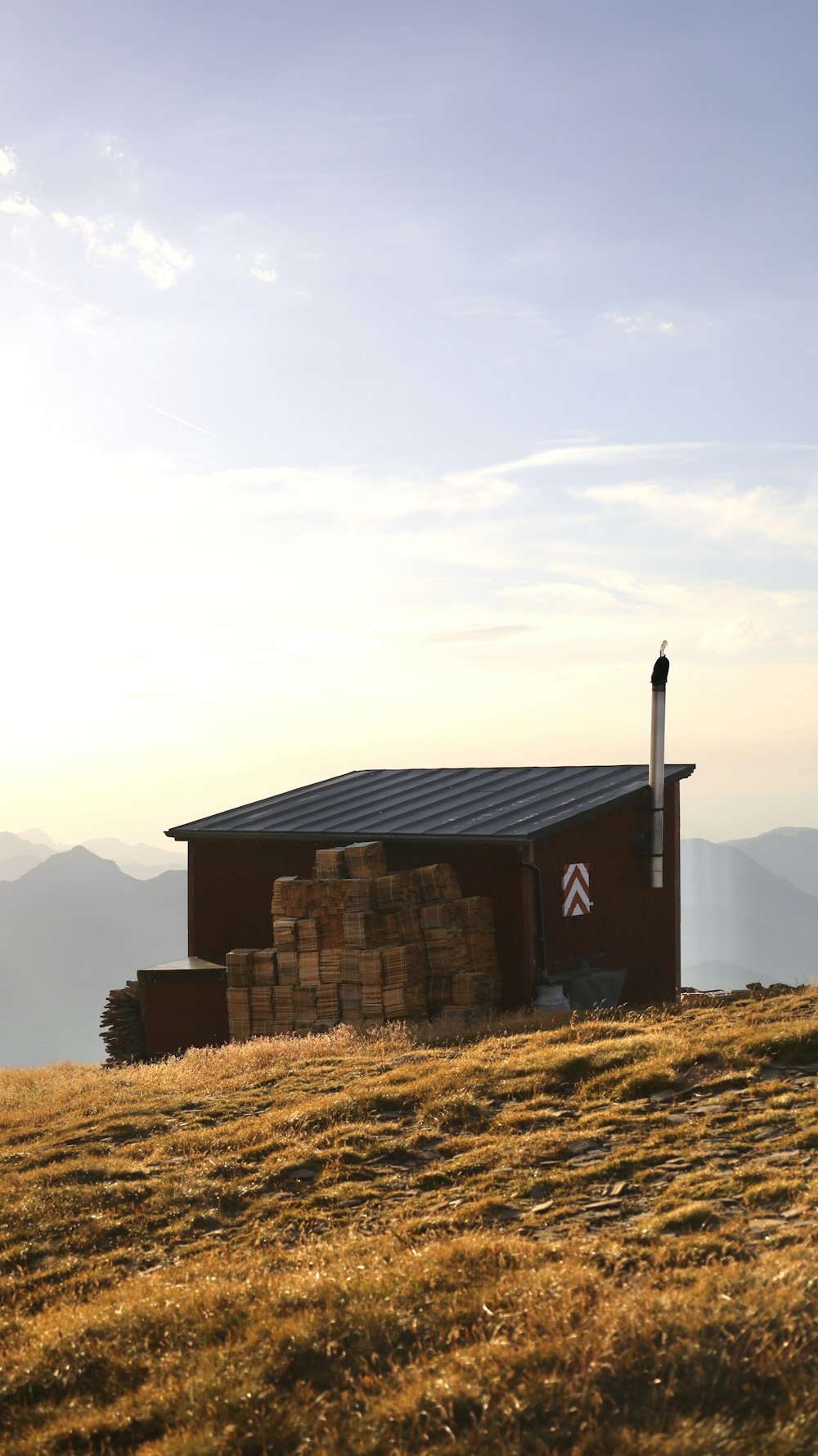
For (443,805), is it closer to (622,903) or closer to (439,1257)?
(622,903)

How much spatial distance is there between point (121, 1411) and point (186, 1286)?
4.74 feet

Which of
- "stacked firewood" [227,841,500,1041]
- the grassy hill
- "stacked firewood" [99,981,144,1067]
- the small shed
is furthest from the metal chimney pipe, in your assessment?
"stacked firewood" [99,981,144,1067]

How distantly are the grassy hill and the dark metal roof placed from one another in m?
7.33

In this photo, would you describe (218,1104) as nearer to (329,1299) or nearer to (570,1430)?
(329,1299)

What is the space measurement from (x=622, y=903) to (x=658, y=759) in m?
3.01

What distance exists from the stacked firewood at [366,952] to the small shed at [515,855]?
66 cm

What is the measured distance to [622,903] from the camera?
2391cm

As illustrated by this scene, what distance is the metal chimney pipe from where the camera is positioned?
2369cm

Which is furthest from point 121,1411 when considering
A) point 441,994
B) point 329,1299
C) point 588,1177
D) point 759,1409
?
point 441,994

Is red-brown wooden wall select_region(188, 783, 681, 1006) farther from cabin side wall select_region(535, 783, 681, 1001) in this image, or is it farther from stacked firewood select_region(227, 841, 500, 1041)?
stacked firewood select_region(227, 841, 500, 1041)

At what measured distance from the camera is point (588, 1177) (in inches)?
388

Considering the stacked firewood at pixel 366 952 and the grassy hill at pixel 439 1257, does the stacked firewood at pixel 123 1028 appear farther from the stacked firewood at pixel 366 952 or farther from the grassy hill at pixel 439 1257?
the grassy hill at pixel 439 1257

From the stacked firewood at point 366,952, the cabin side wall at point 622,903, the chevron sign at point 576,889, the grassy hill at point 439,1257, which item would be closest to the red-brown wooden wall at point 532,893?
the cabin side wall at point 622,903

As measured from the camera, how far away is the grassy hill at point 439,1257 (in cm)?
608
